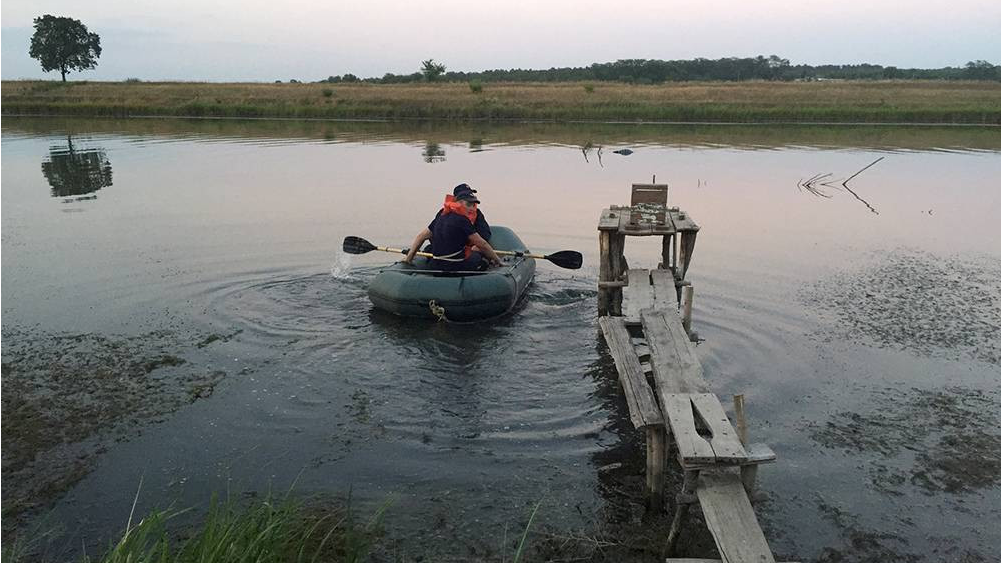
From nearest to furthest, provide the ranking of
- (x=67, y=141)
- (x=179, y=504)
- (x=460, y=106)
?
(x=179, y=504) < (x=67, y=141) < (x=460, y=106)

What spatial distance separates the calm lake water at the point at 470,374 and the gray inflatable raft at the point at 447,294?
0.69 feet

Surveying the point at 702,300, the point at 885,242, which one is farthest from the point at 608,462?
the point at 885,242

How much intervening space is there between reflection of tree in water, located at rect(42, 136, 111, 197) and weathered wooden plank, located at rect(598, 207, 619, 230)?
14.5 meters

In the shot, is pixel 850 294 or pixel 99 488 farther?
pixel 850 294

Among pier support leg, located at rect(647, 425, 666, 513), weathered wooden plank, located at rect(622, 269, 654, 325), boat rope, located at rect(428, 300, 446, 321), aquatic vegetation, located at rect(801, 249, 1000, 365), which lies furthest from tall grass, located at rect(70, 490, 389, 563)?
aquatic vegetation, located at rect(801, 249, 1000, 365)

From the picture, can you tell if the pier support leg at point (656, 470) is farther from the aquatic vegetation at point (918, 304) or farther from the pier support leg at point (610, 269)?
the aquatic vegetation at point (918, 304)

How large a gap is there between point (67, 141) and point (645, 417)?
31.9 meters

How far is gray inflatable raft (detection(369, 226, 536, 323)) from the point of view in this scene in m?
Answer: 9.00

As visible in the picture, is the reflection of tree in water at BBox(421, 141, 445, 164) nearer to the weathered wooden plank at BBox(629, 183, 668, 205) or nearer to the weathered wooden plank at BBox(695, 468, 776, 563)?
the weathered wooden plank at BBox(629, 183, 668, 205)

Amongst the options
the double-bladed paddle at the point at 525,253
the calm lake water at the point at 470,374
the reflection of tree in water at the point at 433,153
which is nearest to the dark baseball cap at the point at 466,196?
the double-bladed paddle at the point at 525,253

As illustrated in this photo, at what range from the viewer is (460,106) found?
43219mm

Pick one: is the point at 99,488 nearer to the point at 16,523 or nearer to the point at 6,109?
the point at 16,523

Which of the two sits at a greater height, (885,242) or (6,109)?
(6,109)

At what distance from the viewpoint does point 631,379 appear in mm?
5879
